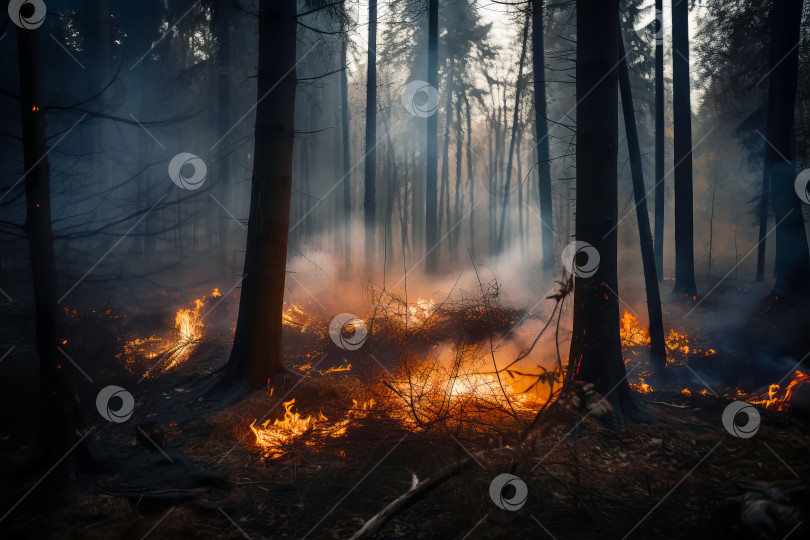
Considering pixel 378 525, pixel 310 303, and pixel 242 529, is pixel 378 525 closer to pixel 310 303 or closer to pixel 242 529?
pixel 242 529

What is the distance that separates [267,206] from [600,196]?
180 inches

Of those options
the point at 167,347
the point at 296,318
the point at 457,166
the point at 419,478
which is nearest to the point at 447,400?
the point at 419,478

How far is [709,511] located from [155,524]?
14.6 feet

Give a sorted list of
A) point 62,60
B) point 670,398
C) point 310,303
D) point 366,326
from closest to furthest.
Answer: point 670,398, point 366,326, point 310,303, point 62,60

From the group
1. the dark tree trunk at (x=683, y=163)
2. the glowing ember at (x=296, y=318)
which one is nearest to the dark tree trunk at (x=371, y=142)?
the glowing ember at (x=296, y=318)

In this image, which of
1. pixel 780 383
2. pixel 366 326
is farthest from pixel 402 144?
pixel 780 383

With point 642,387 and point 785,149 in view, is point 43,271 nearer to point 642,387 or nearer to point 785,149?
point 642,387

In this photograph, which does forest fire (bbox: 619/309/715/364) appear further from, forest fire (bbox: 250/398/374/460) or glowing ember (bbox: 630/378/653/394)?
forest fire (bbox: 250/398/374/460)

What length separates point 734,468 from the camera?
13.4ft

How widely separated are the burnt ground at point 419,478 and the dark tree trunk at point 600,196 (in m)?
0.65

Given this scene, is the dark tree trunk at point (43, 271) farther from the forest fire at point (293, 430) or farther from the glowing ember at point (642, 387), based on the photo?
the glowing ember at point (642, 387)

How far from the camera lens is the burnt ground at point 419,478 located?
3.27 metres

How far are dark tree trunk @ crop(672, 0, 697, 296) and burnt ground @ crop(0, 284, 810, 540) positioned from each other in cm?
852

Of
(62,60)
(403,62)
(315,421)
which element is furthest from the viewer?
(403,62)
